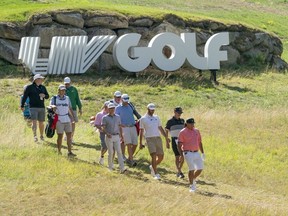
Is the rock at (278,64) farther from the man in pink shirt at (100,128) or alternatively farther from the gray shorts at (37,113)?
the man in pink shirt at (100,128)

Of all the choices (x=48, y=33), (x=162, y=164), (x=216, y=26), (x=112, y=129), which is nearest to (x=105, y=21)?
(x=48, y=33)

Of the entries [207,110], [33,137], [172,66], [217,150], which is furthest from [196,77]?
[33,137]

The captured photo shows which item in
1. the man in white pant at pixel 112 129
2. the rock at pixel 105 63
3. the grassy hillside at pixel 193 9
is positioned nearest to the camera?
the man in white pant at pixel 112 129

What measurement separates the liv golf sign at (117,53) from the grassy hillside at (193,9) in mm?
2719

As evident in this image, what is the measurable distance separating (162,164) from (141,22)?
16.0m

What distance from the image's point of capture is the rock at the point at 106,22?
1171 inches

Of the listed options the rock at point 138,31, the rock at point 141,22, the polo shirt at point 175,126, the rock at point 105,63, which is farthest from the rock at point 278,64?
the polo shirt at point 175,126

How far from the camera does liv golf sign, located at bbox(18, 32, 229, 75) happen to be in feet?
88.0

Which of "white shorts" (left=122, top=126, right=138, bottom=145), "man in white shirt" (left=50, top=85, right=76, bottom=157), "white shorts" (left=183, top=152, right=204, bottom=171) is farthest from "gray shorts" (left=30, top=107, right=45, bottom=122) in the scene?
"white shorts" (left=183, top=152, right=204, bottom=171)

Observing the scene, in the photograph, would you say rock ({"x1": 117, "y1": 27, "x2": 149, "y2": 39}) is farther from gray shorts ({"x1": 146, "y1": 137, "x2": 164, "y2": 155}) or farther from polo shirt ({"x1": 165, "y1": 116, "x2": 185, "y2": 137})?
gray shorts ({"x1": 146, "y1": 137, "x2": 164, "y2": 155})

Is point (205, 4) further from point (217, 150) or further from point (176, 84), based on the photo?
point (217, 150)

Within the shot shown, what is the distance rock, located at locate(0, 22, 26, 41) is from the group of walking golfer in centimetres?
1300

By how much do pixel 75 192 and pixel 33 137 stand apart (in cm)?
512

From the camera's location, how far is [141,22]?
30938mm
